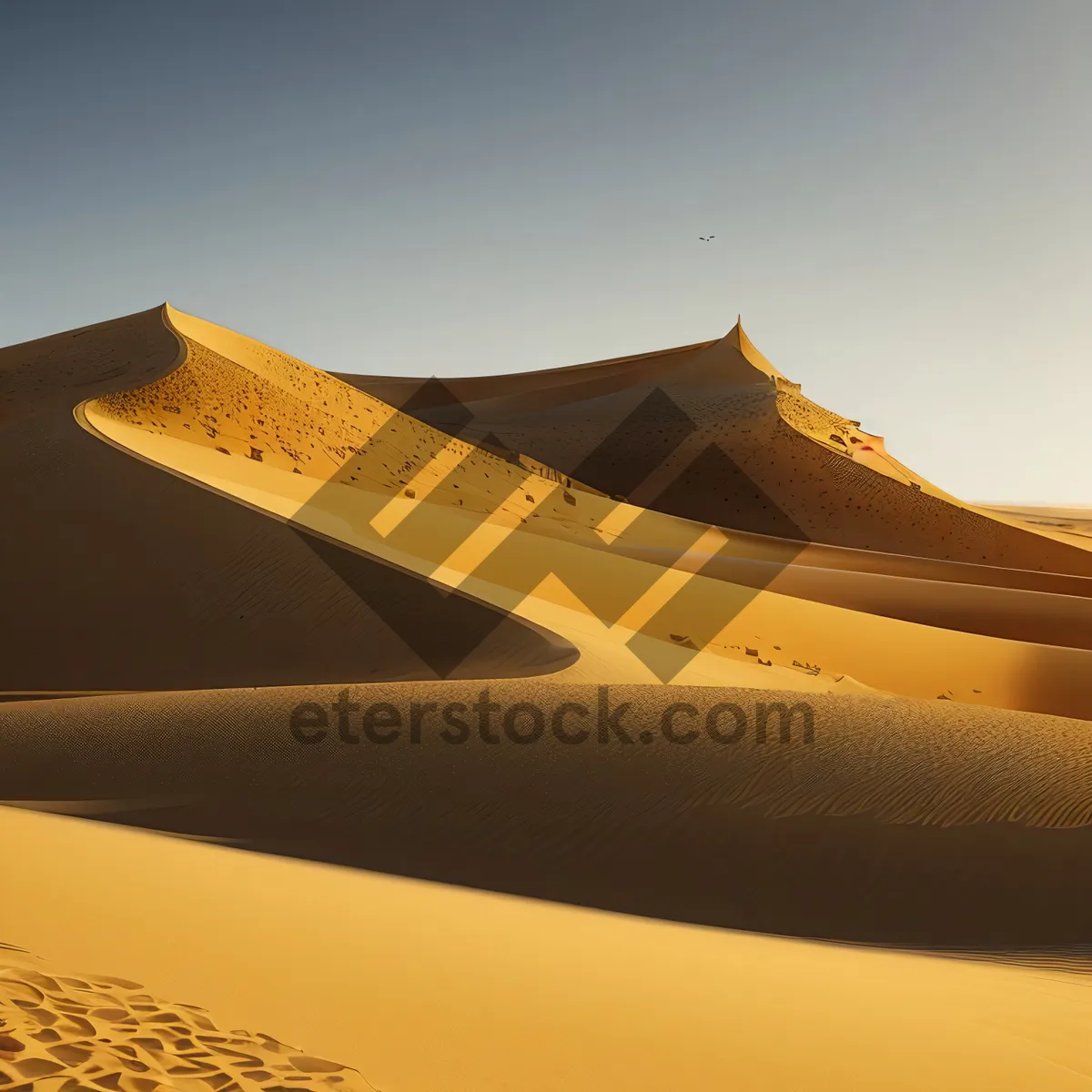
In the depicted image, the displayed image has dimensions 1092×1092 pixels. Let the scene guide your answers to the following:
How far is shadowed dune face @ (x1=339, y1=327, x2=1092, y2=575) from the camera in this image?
1352 inches

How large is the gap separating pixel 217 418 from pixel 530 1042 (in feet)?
58.7

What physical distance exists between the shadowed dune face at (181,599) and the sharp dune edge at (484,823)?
5 cm

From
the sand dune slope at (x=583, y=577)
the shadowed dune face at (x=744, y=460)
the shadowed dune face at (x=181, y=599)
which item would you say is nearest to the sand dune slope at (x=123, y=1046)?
the sand dune slope at (x=583, y=577)

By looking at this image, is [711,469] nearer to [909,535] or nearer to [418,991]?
[909,535]

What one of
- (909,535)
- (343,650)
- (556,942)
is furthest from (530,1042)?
(909,535)

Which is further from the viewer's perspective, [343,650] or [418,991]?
[343,650]

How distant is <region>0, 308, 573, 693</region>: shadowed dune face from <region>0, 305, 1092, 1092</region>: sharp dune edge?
5cm

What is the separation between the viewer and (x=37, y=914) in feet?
11.0

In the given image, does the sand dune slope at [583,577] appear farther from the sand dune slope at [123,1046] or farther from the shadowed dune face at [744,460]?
the shadowed dune face at [744,460]

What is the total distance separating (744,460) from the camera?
37094 millimetres

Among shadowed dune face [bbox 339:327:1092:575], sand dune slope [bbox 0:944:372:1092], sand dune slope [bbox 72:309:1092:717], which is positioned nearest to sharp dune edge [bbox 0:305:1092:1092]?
sand dune slope [bbox 0:944:372:1092]

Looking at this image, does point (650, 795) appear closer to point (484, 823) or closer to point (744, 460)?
point (484, 823)

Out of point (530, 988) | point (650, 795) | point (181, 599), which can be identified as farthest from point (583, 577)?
point (530, 988)

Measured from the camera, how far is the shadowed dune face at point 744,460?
34.3m
